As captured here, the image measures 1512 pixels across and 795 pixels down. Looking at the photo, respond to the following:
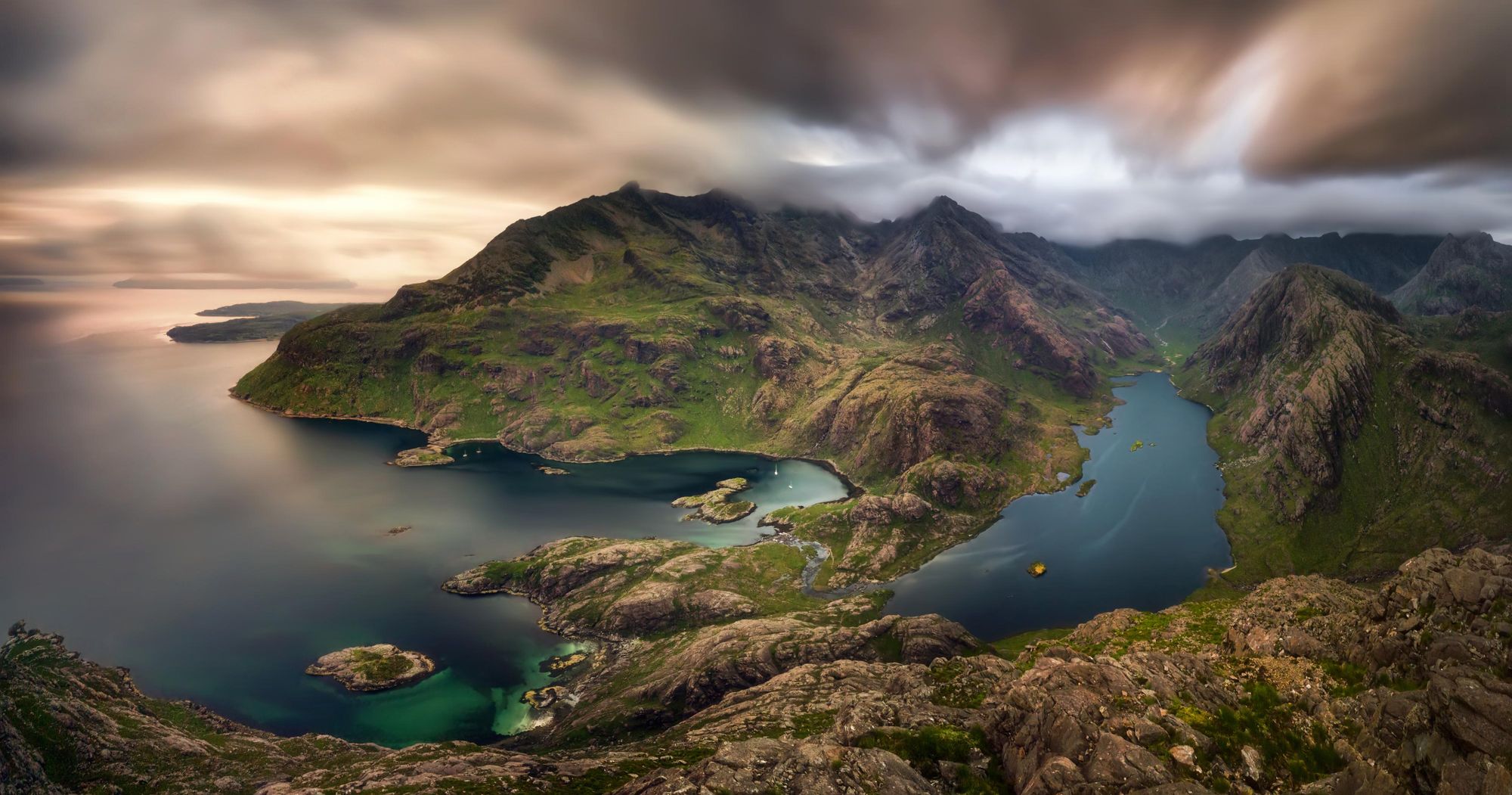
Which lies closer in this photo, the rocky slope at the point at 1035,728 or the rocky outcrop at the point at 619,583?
the rocky slope at the point at 1035,728

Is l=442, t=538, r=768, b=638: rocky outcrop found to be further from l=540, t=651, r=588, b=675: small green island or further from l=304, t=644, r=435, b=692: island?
l=304, t=644, r=435, b=692: island

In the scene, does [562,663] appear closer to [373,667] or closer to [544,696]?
[544,696]

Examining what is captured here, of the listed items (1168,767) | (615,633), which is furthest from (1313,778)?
(615,633)

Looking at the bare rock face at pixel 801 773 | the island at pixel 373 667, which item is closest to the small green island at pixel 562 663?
the island at pixel 373 667

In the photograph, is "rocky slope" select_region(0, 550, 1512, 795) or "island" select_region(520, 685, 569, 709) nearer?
"rocky slope" select_region(0, 550, 1512, 795)

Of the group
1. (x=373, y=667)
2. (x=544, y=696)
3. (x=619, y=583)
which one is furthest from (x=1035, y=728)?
(x=373, y=667)

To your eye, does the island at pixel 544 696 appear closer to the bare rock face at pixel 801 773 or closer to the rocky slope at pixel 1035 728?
the rocky slope at pixel 1035 728

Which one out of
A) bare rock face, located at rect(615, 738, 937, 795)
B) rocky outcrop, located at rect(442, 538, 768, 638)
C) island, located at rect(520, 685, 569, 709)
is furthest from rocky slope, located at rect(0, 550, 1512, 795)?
rocky outcrop, located at rect(442, 538, 768, 638)

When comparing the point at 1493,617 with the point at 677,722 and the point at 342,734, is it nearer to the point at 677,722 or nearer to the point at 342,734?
the point at 677,722
